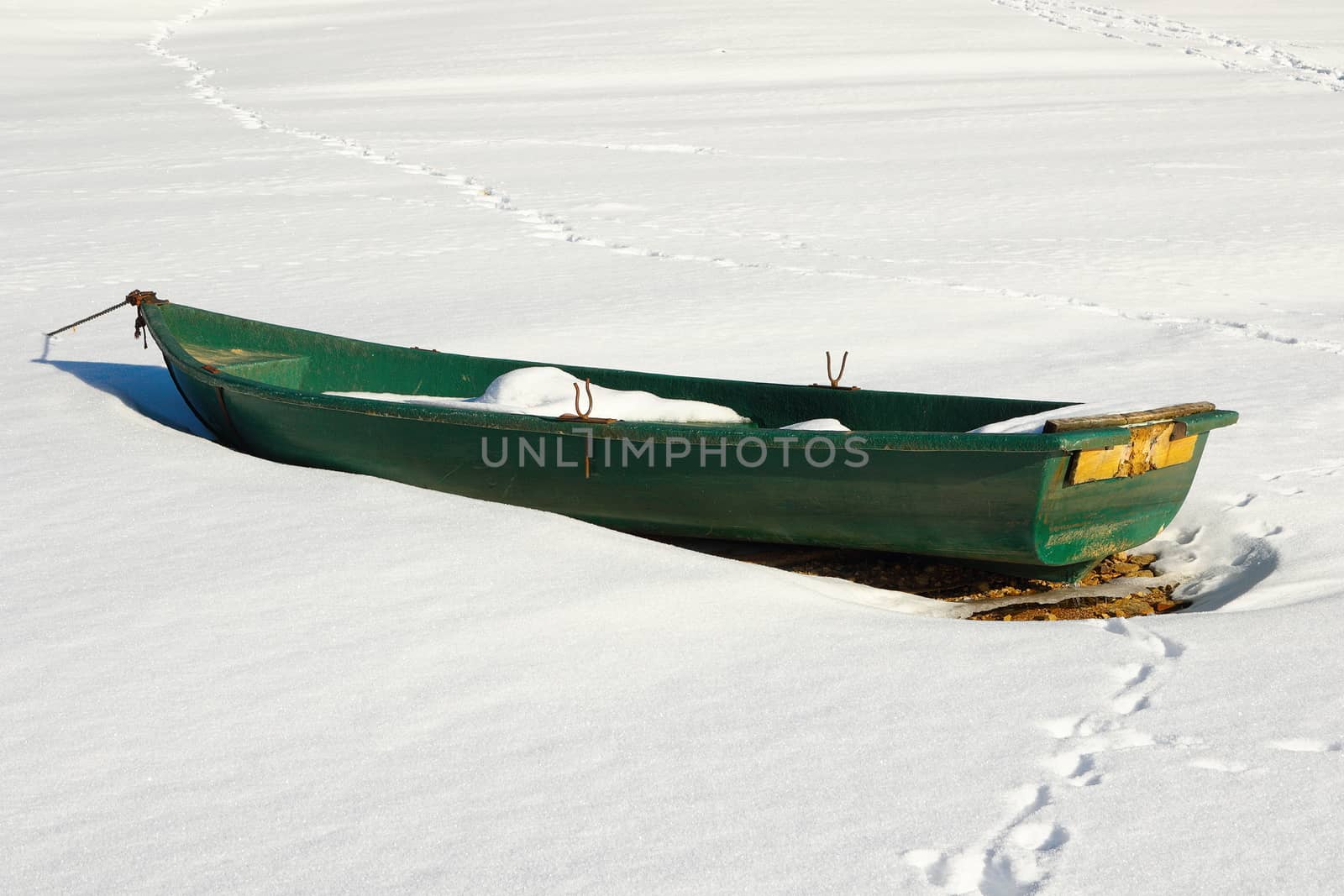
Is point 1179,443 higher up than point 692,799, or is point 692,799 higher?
point 1179,443

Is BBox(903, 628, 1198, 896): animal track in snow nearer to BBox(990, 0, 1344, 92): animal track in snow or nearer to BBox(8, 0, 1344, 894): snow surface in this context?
BBox(8, 0, 1344, 894): snow surface

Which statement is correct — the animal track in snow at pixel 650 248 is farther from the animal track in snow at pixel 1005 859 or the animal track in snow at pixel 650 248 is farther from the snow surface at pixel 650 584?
the animal track in snow at pixel 1005 859

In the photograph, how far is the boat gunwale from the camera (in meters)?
3.99

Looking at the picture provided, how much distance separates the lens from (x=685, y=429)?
4.38 metres

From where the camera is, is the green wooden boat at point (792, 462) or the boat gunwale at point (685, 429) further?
the green wooden boat at point (792, 462)

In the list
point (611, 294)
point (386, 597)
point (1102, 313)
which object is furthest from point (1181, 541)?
point (611, 294)

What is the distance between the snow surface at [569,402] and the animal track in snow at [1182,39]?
17169mm

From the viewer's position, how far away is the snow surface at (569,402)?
5.23 meters

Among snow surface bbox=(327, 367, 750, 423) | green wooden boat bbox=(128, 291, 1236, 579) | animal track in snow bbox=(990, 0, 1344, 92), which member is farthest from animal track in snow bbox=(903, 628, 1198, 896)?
animal track in snow bbox=(990, 0, 1344, 92)

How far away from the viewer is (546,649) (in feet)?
Result: 12.2

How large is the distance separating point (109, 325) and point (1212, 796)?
7.02 metres

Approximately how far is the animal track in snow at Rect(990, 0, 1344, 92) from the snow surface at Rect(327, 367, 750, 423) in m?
17.2

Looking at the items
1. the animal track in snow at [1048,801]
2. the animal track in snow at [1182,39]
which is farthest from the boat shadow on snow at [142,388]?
the animal track in snow at [1182,39]

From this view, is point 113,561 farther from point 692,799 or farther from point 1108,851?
point 1108,851
